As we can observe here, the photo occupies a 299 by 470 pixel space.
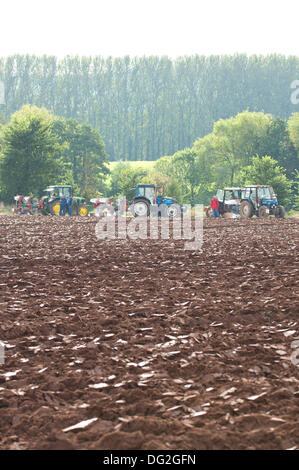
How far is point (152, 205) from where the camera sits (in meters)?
34.5

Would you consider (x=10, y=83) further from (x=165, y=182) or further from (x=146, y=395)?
(x=146, y=395)

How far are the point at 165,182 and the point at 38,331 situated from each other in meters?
64.9

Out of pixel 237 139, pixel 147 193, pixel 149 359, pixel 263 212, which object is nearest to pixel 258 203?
pixel 263 212

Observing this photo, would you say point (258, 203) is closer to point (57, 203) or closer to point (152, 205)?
point (152, 205)

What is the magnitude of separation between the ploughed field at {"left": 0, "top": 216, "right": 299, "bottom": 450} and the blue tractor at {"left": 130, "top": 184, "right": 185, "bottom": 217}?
24165 mm

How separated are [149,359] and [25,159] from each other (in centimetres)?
4848

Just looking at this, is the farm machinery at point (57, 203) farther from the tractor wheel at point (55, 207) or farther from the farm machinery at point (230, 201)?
the farm machinery at point (230, 201)

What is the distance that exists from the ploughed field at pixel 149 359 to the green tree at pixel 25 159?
42.5 metres

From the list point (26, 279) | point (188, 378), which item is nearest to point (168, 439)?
point (188, 378)

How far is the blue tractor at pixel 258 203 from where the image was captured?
33562mm

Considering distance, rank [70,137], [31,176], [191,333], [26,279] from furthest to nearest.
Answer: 1. [70,137]
2. [31,176]
3. [26,279]
4. [191,333]

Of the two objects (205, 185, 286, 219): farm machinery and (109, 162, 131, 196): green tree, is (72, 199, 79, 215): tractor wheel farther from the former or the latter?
(109, 162, 131, 196): green tree

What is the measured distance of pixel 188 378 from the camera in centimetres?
444

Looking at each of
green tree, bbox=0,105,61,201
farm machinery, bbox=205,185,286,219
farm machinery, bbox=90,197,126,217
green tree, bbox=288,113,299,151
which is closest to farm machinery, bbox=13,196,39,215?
farm machinery, bbox=90,197,126,217
